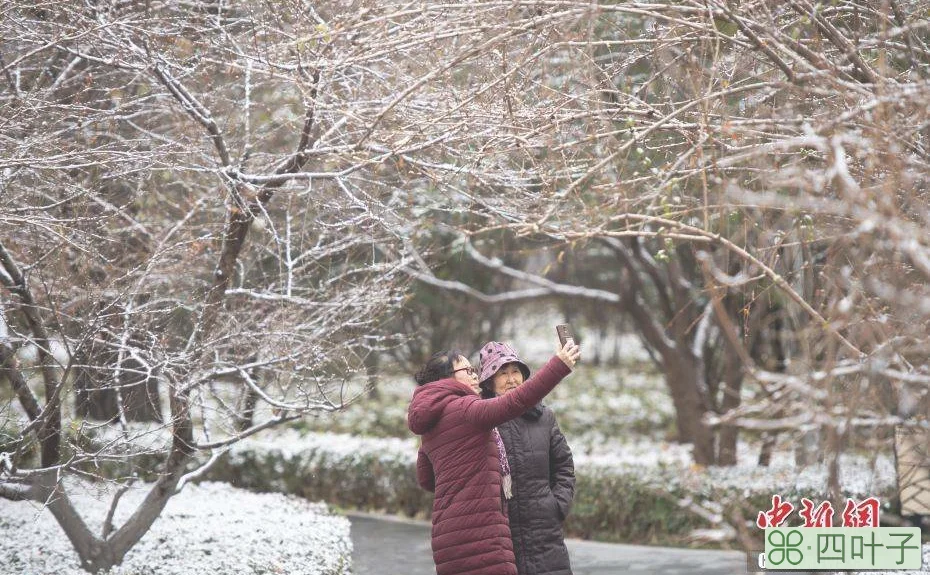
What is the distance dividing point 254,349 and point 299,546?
5.01ft

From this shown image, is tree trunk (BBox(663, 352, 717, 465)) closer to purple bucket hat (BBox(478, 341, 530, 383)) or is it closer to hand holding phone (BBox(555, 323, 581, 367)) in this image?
purple bucket hat (BBox(478, 341, 530, 383))

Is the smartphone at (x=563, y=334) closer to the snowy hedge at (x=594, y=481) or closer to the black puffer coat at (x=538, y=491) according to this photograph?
the black puffer coat at (x=538, y=491)

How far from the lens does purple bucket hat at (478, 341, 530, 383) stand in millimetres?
5281

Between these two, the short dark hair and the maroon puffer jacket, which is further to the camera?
the short dark hair

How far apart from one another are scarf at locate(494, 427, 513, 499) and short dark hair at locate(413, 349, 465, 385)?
0.41 meters

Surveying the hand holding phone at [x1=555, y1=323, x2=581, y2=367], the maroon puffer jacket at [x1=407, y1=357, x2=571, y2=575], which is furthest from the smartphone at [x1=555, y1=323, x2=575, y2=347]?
the maroon puffer jacket at [x1=407, y1=357, x2=571, y2=575]

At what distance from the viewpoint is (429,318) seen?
19.1 m

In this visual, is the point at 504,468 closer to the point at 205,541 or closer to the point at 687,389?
the point at 205,541

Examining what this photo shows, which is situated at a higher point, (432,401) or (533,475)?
(432,401)

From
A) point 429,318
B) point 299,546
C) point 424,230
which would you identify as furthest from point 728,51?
point 429,318

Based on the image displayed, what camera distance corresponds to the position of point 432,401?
4941 millimetres

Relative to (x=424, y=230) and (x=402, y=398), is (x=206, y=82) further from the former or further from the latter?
(x=402, y=398)

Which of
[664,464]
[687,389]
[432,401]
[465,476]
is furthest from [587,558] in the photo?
Result: [432,401]

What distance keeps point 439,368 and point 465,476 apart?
0.58 m
